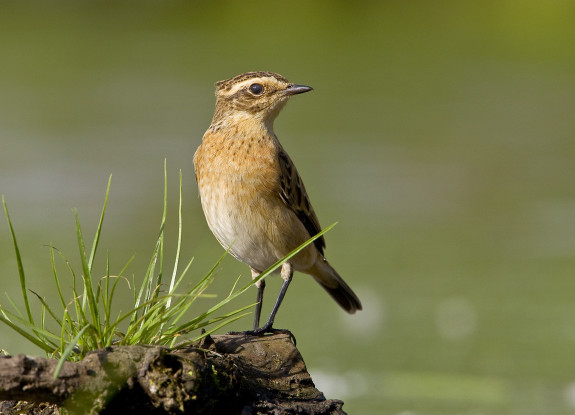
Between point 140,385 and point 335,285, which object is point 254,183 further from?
point 140,385

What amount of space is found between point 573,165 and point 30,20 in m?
11.8

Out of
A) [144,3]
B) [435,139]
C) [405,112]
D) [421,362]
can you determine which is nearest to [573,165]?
[435,139]

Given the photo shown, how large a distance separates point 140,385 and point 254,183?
1.92 metres

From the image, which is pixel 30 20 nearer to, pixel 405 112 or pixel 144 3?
pixel 144 3

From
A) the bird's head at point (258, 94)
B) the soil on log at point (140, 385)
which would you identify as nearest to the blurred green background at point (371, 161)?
the bird's head at point (258, 94)

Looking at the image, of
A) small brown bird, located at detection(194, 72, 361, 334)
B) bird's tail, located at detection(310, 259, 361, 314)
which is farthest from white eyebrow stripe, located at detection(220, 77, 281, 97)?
bird's tail, located at detection(310, 259, 361, 314)

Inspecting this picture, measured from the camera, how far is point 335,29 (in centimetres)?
1892

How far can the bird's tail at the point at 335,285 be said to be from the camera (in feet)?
18.5

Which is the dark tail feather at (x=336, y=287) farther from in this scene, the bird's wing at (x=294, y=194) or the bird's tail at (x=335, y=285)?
the bird's wing at (x=294, y=194)

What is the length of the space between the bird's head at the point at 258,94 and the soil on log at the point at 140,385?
190 centimetres

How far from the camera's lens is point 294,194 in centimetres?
516

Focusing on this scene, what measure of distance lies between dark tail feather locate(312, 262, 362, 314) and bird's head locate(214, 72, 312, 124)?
1023 mm

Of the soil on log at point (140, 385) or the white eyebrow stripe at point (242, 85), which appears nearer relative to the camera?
the soil on log at point (140, 385)

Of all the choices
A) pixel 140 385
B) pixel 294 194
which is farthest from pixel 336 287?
pixel 140 385
